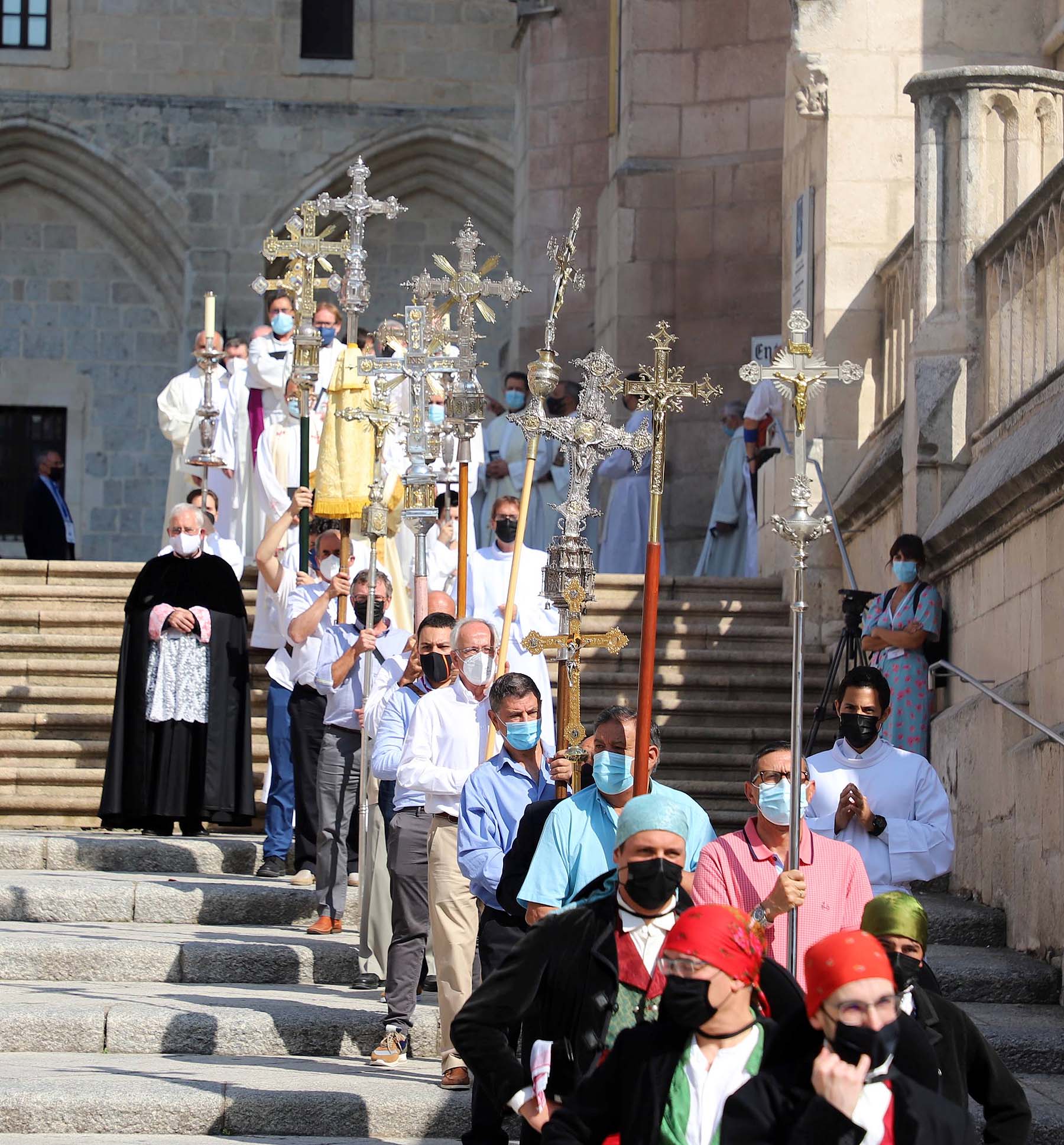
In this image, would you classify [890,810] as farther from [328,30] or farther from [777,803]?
[328,30]

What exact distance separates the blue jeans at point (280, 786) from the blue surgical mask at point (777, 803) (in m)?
4.90

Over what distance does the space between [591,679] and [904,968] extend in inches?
315

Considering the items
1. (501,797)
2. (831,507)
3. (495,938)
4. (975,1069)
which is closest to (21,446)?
(831,507)

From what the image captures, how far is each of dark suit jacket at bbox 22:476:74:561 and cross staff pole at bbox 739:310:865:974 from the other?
1614 centimetres

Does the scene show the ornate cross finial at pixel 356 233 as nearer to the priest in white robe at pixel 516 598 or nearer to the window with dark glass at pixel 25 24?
the priest in white robe at pixel 516 598

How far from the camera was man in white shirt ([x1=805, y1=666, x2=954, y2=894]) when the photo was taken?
306 inches

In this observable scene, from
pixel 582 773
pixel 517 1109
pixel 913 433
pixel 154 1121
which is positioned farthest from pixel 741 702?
pixel 517 1109

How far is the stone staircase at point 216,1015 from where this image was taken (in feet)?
26.3

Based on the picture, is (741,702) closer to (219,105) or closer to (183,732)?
(183,732)

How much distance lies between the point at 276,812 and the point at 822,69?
21.3 ft

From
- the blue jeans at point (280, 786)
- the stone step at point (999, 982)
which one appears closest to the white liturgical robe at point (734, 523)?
the blue jeans at point (280, 786)

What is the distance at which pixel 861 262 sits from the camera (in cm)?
1534

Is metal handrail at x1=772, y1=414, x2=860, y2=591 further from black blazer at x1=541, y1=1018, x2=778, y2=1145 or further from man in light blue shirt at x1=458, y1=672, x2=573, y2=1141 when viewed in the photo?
black blazer at x1=541, y1=1018, x2=778, y2=1145

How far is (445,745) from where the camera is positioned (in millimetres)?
9102
